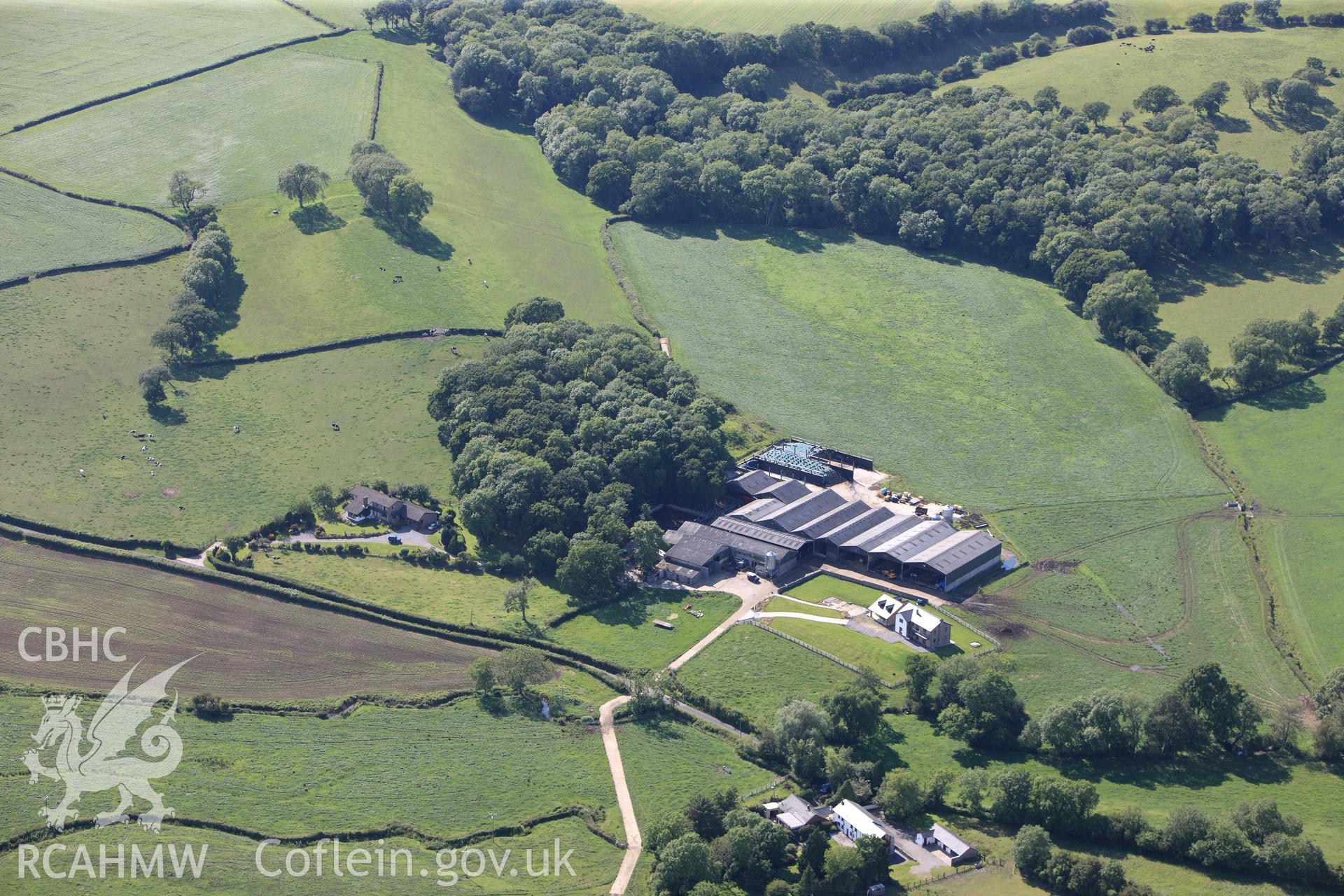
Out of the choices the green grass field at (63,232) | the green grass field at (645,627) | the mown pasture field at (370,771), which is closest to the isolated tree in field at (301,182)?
the green grass field at (63,232)

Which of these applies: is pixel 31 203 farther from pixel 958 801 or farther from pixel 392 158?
pixel 958 801

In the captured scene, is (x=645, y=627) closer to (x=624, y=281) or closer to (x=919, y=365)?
(x=919, y=365)

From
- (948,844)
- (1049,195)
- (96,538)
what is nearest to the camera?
(948,844)

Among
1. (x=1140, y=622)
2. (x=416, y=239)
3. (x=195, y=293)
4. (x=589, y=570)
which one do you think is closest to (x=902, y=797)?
(x=1140, y=622)

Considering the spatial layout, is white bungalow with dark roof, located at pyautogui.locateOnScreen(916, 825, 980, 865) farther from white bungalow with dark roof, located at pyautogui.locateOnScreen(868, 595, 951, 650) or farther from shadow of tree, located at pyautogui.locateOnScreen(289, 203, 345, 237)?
shadow of tree, located at pyautogui.locateOnScreen(289, 203, 345, 237)

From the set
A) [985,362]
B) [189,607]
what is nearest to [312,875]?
[189,607]

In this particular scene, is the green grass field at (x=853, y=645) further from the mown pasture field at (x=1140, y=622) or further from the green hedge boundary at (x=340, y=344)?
the green hedge boundary at (x=340, y=344)
